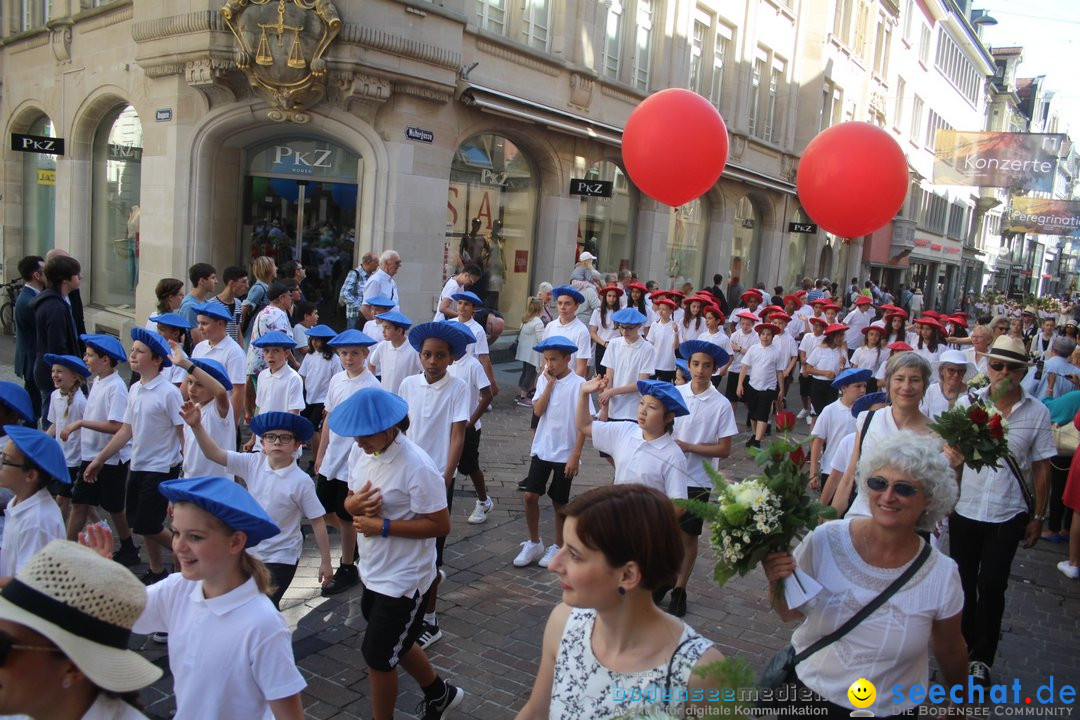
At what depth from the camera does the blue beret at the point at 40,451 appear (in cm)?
372

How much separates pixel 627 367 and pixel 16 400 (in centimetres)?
519

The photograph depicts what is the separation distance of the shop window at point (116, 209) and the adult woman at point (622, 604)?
1571 centimetres

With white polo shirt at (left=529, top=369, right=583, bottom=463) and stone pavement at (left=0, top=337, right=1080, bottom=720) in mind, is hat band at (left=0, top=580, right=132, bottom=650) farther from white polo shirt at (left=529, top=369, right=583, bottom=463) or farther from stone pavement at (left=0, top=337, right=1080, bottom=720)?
white polo shirt at (left=529, top=369, right=583, bottom=463)

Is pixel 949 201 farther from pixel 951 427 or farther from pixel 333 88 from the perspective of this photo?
pixel 951 427

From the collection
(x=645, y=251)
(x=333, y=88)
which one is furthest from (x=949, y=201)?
(x=333, y=88)

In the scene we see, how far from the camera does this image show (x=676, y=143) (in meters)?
8.71

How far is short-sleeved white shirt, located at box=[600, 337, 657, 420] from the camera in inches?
316

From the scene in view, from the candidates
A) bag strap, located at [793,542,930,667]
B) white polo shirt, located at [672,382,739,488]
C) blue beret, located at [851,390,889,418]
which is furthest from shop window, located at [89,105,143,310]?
bag strap, located at [793,542,930,667]

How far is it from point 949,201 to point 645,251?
38803mm

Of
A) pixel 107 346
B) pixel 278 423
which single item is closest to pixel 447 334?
pixel 278 423

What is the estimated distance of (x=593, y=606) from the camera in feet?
7.79

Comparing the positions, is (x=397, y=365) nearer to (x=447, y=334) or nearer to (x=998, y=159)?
(x=447, y=334)

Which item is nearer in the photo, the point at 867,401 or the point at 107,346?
the point at 867,401

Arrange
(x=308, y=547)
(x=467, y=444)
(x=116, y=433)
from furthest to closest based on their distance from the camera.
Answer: (x=467, y=444), (x=308, y=547), (x=116, y=433)
